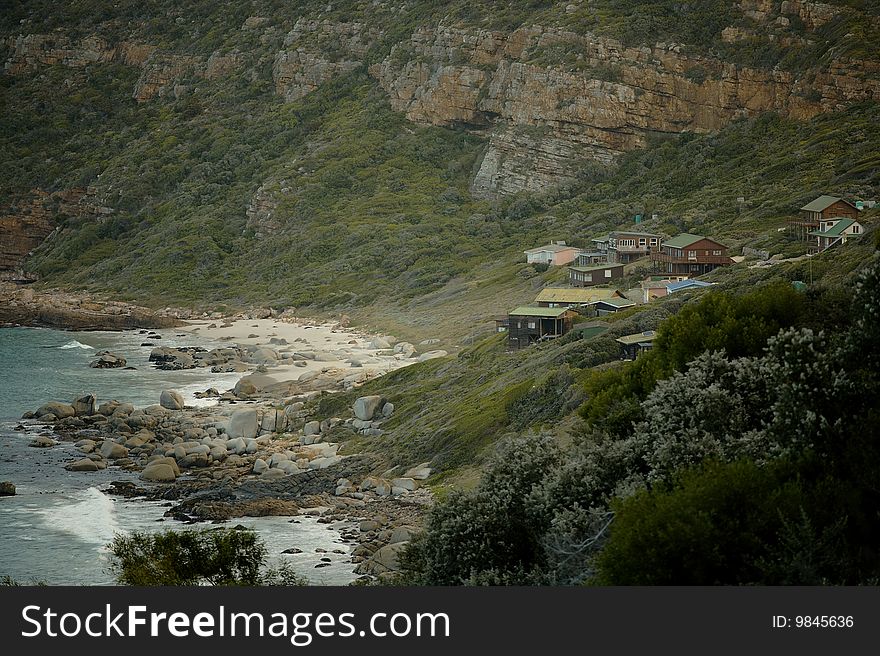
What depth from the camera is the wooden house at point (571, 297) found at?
61594mm

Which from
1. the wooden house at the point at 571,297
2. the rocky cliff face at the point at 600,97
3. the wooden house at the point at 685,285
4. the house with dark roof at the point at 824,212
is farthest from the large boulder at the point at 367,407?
the rocky cliff face at the point at 600,97

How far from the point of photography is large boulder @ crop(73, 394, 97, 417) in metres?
62.3

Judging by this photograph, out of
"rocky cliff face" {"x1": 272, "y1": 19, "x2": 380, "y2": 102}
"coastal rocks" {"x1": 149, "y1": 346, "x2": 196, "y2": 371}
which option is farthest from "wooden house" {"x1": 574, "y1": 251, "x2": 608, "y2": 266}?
"rocky cliff face" {"x1": 272, "y1": 19, "x2": 380, "y2": 102}

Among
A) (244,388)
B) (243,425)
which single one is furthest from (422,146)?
(243,425)

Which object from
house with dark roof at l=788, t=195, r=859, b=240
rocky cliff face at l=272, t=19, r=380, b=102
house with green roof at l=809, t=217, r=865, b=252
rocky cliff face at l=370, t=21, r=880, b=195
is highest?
rocky cliff face at l=272, t=19, r=380, b=102

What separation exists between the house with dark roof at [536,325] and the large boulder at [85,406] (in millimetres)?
24096

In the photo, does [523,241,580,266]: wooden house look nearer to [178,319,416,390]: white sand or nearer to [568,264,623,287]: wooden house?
[568,264,623,287]: wooden house

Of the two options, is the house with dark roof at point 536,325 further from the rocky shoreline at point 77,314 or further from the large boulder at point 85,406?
the rocky shoreline at point 77,314

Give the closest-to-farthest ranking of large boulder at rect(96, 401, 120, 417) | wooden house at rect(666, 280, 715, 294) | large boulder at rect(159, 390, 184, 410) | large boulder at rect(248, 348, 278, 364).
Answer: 1. wooden house at rect(666, 280, 715, 294)
2. large boulder at rect(96, 401, 120, 417)
3. large boulder at rect(159, 390, 184, 410)
4. large boulder at rect(248, 348, 278, 364)

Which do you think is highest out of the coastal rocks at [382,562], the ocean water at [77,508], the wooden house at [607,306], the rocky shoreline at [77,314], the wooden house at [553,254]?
the rocky shoreline at [77,314]

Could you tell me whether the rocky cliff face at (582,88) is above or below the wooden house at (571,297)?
above

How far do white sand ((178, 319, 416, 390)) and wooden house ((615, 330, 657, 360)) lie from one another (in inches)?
957

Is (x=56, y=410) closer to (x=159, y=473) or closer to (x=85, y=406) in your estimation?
(x=85, y=406)

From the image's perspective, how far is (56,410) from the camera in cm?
6272
